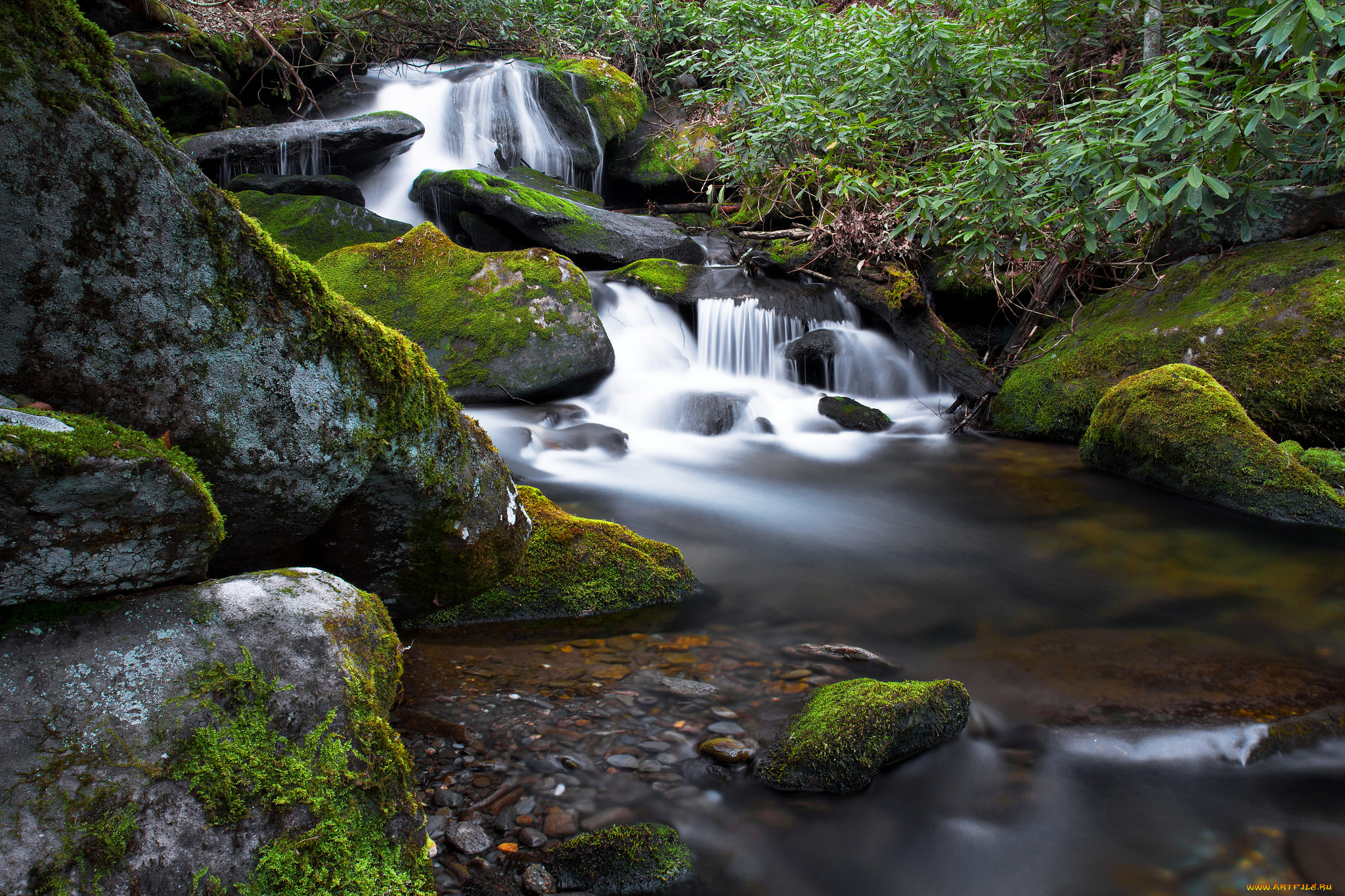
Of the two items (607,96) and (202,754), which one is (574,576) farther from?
(607,96)

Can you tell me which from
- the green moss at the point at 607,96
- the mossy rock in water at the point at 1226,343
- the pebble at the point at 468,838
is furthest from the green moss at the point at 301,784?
the green moss at the point at 607,96

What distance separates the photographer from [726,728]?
2943 millimetres

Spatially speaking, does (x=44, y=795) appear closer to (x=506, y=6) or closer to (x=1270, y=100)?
(x=1270, y=100)

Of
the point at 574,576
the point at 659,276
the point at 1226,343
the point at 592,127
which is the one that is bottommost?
the point at 574,576

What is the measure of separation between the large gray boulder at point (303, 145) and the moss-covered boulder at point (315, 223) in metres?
1.68

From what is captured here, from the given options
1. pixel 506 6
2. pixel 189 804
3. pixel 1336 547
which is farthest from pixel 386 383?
pixel 506 6

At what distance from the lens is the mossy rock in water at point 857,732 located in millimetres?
2666

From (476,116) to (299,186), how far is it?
5089 mm

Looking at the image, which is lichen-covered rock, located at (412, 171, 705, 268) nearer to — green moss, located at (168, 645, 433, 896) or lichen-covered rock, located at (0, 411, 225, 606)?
lichen-covered rock, located at (0, 411, 225, 606)

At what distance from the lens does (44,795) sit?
149 centimetres

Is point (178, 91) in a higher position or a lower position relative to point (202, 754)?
higher

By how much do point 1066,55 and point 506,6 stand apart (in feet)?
32.4

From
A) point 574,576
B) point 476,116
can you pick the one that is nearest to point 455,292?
point 574,576

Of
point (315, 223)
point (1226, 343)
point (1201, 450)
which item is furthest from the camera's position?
point (315, 223)
